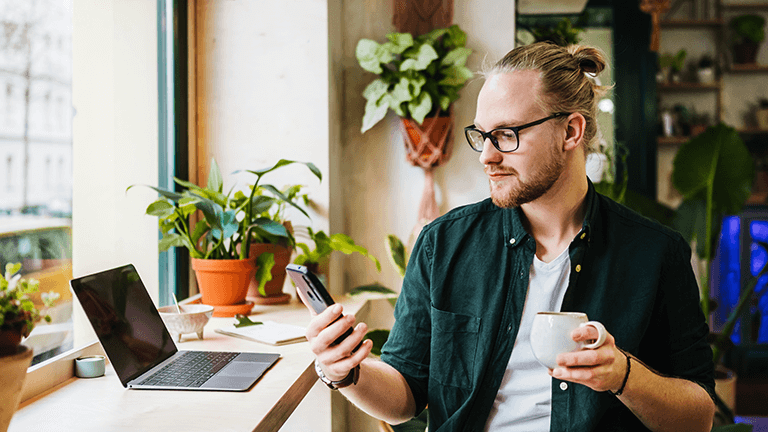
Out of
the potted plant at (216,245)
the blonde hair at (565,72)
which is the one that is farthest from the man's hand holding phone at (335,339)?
the potted plant at (216,245)

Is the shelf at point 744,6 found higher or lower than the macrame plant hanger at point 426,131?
higher

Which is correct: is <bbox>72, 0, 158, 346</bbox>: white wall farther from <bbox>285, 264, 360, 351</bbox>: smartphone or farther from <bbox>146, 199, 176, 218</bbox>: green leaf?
<bbox>285, 264, 360, 351</bbox>: smartphone

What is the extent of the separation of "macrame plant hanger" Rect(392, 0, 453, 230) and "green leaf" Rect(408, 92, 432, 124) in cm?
8

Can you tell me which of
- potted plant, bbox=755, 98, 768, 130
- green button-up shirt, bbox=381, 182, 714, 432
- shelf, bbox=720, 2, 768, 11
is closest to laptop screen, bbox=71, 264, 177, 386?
green button-up shirt, bbox=381, 182, 714, 432

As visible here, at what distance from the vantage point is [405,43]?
7.80 ft

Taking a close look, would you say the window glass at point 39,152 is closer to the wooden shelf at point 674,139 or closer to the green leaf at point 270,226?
the green leaf at point 270,226

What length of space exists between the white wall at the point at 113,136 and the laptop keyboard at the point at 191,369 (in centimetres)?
40

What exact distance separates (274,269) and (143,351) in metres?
0.85

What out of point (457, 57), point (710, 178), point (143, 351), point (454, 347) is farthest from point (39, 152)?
point (710, 178)

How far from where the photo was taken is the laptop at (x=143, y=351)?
123 centimetres

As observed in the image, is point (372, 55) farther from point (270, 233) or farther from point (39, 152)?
point (39, 152)

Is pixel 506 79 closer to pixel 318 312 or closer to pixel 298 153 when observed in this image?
pixel 318 312

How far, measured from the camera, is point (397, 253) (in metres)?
2.43

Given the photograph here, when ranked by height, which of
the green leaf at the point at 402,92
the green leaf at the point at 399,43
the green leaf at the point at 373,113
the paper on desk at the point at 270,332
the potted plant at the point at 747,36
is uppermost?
the potted plant at the point at 747,36
